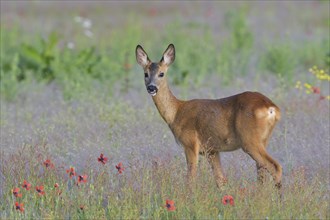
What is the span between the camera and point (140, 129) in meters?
10.7

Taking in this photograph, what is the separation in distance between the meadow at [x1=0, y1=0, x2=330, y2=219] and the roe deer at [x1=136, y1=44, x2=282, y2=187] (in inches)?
6.4

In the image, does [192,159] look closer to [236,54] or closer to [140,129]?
[140,129]

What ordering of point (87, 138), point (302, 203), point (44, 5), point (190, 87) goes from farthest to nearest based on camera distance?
point (44, 5) < point (190, 87) < point (87, 138) < point (302, 203)

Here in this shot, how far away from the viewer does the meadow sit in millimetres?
7086

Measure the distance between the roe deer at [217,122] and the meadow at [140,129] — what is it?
163 millimetres

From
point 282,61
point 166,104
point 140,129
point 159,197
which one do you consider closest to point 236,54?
point 282,61

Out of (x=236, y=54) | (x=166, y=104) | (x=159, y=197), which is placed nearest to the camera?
(x=159, y=197)

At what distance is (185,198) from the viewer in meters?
7.13

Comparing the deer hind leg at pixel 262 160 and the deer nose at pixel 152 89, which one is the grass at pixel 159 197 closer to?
the deer hind leg at pixel 262 160

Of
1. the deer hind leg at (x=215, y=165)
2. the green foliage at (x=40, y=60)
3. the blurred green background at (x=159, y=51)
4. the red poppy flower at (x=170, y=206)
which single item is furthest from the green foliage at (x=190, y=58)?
the red poppy flower at (x=170, y=206)

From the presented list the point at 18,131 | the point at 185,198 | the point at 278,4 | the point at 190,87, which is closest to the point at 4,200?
the point at 185,198

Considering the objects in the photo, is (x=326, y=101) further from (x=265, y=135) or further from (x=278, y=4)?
(x=278, y=4)

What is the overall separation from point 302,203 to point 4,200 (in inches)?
106

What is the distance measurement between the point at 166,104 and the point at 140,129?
1.84 m
